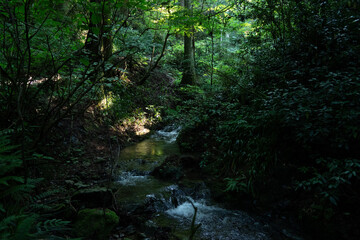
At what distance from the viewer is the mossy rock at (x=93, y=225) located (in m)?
2.90

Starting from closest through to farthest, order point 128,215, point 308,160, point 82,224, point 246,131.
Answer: point 82,224 → point 128,215 → point 308,160 → point 246,131

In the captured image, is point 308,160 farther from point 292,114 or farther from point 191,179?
point 191,179

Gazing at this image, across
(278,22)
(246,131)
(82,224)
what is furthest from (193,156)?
(278,22)

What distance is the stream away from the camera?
3537 millimetres

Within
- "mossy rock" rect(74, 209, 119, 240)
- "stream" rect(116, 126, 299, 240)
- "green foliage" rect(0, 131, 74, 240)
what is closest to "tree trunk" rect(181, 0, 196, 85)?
"stream" rect(116, 126, 299, 240)

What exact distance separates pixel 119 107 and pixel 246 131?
496 cm

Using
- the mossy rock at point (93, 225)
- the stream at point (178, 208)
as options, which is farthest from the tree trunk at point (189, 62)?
the mossy rock at point (93, 225)

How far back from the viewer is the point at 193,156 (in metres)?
6.13

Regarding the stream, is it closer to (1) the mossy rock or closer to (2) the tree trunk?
(1) the mossy rock

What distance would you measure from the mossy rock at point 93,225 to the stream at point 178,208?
23.8 inches

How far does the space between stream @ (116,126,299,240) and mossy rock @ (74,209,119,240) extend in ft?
1.99

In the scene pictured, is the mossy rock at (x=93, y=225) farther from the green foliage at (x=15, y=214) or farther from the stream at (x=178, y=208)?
the stream at (x=178, y=208)

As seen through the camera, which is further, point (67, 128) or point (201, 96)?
point (201, 96)

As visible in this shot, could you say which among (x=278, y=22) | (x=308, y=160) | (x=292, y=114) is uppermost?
(x=278, y=22)
